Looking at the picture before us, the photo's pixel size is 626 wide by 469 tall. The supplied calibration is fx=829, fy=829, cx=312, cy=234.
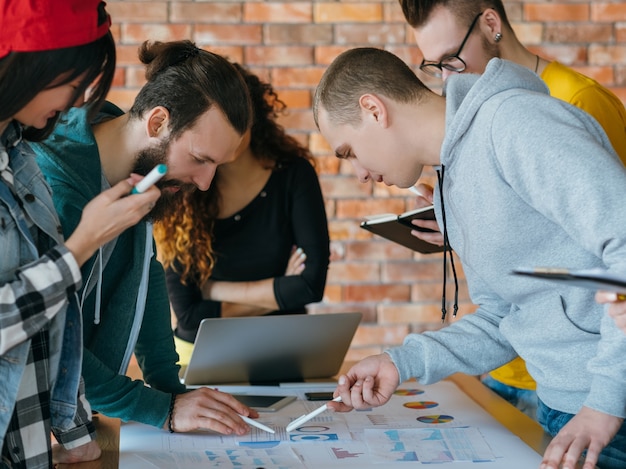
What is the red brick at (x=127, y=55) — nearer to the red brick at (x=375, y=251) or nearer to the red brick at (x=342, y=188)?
the red brick at (x=342, y=188)

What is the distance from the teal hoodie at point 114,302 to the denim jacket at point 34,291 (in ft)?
0.56

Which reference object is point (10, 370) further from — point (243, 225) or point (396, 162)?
point (243, 225)

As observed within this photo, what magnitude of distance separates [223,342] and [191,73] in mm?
562

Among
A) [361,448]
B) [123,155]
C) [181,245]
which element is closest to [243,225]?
[181,245]

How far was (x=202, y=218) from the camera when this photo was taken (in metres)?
2.25

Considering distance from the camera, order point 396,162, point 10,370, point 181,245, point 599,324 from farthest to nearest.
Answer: point 181,245 < point 396,162 < point 599,324 < point 10,370

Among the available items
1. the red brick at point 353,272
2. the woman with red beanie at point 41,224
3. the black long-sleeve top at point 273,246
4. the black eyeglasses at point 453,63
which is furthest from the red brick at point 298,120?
the woman with red beanie at point 41,224

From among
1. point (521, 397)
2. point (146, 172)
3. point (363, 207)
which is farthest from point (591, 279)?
point (363, 207)

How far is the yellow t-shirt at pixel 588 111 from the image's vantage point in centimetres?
185

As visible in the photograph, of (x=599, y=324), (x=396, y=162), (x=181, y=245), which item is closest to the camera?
(x=599, y=324)

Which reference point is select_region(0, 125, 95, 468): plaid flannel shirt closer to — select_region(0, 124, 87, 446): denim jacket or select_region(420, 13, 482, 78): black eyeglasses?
select_region(0, 124, 87, 446): denim jacket

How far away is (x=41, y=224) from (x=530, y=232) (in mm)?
733

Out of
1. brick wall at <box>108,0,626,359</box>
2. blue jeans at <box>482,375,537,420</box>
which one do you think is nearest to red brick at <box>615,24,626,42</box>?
brick wall at <box>108,0,626,359</box>

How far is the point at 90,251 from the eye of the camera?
113 centimetres
